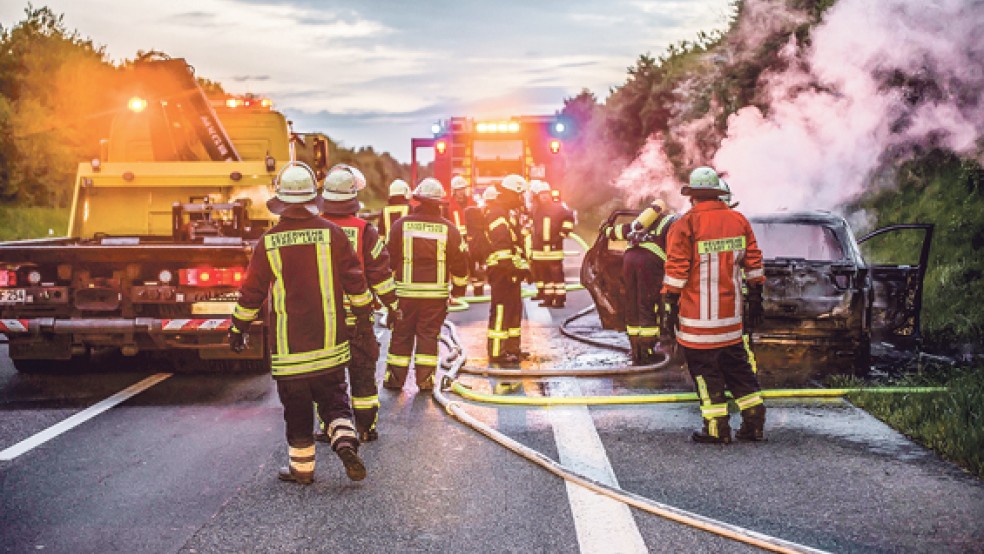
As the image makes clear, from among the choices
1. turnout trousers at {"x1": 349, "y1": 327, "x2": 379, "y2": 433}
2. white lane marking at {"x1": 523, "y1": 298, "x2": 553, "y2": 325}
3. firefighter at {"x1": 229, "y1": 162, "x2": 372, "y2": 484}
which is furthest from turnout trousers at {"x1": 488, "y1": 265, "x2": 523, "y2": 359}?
firefighter at {"x1": 229, "y1": 162, "x2": 372, "y2": 484}

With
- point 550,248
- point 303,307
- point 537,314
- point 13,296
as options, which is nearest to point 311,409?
point 303,307

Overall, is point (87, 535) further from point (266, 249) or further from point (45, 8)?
point (45, 8)

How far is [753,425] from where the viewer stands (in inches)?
266

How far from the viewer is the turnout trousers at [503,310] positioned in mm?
10086

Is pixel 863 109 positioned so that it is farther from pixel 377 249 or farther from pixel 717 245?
pixel 377 249

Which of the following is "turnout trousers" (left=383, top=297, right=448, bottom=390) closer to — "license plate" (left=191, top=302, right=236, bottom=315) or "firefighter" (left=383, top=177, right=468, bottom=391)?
"firefighter" (left=383, top=177, right=468, bottom=391)

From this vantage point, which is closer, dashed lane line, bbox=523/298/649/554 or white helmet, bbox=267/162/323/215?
dashed lane line, bbox=523/298/649/554

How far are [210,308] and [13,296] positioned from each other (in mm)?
1682

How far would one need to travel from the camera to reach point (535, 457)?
242 inches

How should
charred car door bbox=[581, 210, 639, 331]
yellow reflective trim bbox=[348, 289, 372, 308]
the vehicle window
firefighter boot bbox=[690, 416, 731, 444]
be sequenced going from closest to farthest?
yellow reflective trim bbox=[348, 289, 372, 308]
firefighter boot bbox=[690, 416, 731, 444]
the vehicle window
charred car door bbox=[581, 210, 639, 331]

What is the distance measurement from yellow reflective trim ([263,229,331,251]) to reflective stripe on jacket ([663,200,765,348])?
2391 millimetres

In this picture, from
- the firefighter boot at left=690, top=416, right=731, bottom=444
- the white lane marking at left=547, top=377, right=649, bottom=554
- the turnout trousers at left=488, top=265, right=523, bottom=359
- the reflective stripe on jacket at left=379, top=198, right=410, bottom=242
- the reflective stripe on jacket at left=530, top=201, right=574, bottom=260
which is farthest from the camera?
the reflective stripe on jacket at left=530, top=201, right=574, bottom=260

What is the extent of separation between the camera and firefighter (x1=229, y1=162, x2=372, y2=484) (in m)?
5.79

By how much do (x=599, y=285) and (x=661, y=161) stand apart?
57.3 ft
